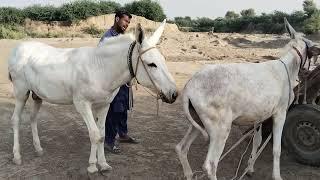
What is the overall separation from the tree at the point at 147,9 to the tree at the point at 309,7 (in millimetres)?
15547

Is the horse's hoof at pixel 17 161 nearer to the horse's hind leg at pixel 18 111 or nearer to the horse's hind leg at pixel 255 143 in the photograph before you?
the horse's hind leg at pixel 18 111

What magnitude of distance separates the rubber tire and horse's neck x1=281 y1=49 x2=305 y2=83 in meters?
0.55

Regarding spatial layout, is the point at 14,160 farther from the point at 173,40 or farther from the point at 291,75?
the point at 173,40

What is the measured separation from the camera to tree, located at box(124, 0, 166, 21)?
168ft

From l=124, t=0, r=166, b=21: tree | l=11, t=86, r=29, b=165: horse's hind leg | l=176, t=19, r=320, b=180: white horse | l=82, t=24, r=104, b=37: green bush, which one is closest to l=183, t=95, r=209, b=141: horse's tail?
l=176, t=19, r=320, b=180: white horse

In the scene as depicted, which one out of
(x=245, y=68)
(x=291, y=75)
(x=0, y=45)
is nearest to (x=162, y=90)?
(x=245, y=68)

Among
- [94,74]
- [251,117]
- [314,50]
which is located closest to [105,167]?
[94,74]

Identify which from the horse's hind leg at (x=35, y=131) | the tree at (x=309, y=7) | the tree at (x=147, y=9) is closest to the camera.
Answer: the horse's hind leg at (x=35, y=131)

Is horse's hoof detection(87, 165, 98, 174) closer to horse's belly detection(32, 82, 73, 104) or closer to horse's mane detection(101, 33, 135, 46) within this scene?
horse's belly detection(32, 82, 73, 104)

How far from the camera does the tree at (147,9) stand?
51188 millimetres

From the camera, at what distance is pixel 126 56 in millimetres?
5543

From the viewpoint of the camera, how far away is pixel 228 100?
5.05m

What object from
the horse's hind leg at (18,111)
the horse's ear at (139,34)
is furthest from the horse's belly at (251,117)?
the horse's hind leg at (18,111)

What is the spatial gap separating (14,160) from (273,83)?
3.77 meters
